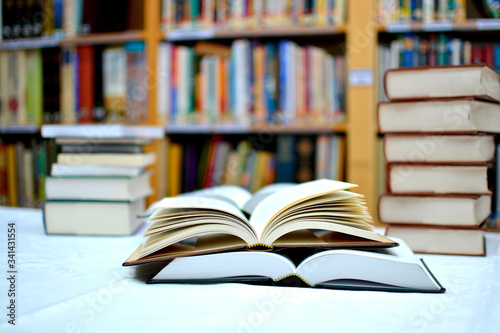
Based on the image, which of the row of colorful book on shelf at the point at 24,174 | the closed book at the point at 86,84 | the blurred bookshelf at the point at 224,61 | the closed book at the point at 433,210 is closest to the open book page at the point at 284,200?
the closed book at the point at 433,210

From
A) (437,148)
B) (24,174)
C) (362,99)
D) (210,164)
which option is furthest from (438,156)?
(24,174)

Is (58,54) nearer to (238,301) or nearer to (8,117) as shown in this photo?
(8,117)

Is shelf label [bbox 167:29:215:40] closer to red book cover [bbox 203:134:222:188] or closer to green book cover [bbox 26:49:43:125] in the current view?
red book cover [bbox 203:134:222:188]

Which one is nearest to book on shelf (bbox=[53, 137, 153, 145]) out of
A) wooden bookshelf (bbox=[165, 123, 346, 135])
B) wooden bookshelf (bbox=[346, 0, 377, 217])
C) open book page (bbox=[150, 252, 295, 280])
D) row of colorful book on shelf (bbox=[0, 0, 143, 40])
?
open book page (bbox=[150, 252, 295, 280])

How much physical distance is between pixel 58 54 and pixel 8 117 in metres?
0.41

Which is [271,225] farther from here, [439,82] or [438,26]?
[438,26]

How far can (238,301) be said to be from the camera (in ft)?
1.66

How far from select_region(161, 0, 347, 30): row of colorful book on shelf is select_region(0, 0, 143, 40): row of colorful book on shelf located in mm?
316

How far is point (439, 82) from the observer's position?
2.54 feet

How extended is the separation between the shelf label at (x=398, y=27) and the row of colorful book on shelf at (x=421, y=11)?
0.07 feet

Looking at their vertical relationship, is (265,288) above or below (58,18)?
below

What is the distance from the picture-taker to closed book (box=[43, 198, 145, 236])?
3.03 ft

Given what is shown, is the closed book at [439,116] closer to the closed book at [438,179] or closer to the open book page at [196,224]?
the closed book at [438,179]

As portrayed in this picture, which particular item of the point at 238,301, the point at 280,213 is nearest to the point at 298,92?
the point at 280,213
